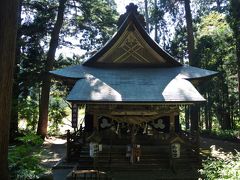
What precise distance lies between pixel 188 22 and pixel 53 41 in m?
10.7

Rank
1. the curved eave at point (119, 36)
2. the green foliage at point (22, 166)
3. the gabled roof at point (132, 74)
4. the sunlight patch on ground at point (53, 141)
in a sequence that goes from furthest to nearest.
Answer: the sunlight patch on ground at point (53, 141)
the curved eave at point (119, 36)
the gabled roof at point (132, 74)
the green foliage at point (22, 166)

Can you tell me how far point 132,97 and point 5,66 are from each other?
6350 mm

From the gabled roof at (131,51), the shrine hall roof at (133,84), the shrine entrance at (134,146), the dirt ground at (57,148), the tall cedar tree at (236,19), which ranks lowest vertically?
the dirt ground at (57,148)

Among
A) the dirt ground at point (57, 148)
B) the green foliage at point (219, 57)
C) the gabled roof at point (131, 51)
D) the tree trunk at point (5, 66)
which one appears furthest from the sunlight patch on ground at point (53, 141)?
the tree trunk at point (5, 66)

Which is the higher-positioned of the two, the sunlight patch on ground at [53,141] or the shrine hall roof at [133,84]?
the shrine hall roof at [133,84]

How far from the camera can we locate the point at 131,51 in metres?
17.3

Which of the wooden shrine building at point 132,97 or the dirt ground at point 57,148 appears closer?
the wooden shrine building at point 132,97

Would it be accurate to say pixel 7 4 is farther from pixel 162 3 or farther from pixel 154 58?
pixel 162 3

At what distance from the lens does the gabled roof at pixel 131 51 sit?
1702 centimetres

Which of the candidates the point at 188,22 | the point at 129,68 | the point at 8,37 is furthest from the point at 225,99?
the point at 8,37

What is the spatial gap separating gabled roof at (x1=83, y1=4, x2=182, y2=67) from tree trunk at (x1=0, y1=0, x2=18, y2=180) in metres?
9.22

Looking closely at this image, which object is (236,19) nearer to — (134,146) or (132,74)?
(132,74)

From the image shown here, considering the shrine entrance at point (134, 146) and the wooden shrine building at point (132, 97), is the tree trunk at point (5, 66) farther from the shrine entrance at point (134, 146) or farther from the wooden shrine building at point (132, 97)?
the shrine entrance at point (134, 146)

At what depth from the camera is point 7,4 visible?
25.6ft
